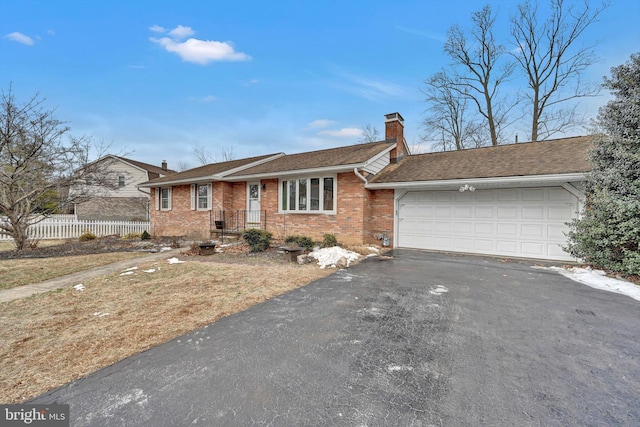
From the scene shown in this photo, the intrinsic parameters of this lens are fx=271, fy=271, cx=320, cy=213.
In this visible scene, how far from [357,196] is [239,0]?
336 inches

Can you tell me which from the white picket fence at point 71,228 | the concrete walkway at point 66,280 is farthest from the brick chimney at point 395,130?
the white picket fence at point 71,228

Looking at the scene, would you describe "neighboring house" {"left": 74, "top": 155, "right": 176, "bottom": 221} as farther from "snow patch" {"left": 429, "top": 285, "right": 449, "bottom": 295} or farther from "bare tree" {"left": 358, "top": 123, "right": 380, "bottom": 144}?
"snow patch" {"left": 429, "top": 285, "right": 449, "bottom": 295}

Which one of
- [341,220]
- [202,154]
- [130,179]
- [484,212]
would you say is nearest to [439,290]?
[484,212]

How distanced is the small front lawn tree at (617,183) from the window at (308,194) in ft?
23.6

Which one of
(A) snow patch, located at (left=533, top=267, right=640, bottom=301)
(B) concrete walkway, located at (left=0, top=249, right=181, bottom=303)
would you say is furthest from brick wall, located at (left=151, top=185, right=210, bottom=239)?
(A) snow patch, located at (left=533, top=267, right=640, bottom=301)

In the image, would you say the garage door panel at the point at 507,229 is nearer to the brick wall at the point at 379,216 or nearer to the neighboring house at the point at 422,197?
the neighboring house at the point at 422,197

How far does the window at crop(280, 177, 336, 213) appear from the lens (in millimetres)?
10586

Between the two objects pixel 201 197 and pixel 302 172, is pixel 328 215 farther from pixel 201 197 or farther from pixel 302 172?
pixel 201 197

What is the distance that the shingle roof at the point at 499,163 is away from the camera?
25.5ft

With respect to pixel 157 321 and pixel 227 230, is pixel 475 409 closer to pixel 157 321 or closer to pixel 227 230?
pixel 157 321

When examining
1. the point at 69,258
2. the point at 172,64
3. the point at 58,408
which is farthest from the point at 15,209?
the point at 58,408

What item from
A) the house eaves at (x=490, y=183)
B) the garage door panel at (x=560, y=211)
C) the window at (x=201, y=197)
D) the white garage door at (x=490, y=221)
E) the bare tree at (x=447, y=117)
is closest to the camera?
the house eaves at (x=490, y=183)

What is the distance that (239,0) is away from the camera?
10.1 metres

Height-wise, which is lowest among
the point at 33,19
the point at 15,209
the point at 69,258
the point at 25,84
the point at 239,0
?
the point at 69,258
